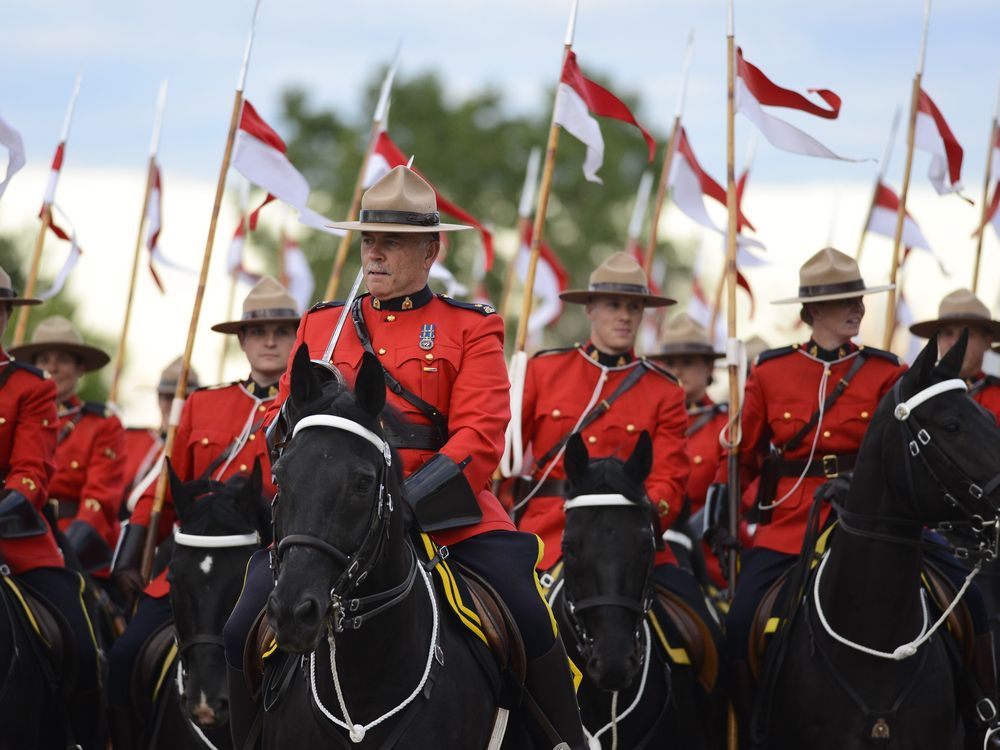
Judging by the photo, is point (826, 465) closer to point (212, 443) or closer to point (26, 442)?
point (212, 443)

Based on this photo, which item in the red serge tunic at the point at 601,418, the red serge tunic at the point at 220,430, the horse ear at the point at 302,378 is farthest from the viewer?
the red serge tunic at the point at 220,430

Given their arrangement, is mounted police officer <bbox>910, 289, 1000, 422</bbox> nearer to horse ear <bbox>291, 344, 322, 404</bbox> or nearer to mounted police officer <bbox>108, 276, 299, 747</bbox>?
mounted police officer <bbox>108, 276, 299, 747</bbox>

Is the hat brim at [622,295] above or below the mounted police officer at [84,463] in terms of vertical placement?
above

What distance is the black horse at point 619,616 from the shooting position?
761 centimetres

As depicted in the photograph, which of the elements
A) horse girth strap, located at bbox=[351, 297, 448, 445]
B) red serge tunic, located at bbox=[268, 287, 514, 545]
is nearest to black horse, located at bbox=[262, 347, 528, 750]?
red serge tunic, located at bbox=[268, 287, 514, 545]

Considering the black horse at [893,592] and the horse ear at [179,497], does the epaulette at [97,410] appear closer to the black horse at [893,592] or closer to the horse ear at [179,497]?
the horse ear at [179,497]

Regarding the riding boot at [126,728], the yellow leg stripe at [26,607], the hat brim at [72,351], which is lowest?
the riding boot at [126,728]

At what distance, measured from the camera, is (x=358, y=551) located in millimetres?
4652

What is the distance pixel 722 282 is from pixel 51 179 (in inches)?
309

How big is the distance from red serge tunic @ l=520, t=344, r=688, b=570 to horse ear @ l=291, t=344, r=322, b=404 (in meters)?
4.31

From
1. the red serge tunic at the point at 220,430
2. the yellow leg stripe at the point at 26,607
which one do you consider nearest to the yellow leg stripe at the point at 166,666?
the yellow leg stripe at the point at 26,607

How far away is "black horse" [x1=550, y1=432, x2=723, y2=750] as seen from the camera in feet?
25.0

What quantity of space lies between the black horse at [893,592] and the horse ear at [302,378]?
3264 millimetres

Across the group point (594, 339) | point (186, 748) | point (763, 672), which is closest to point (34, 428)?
point (186, 748)
